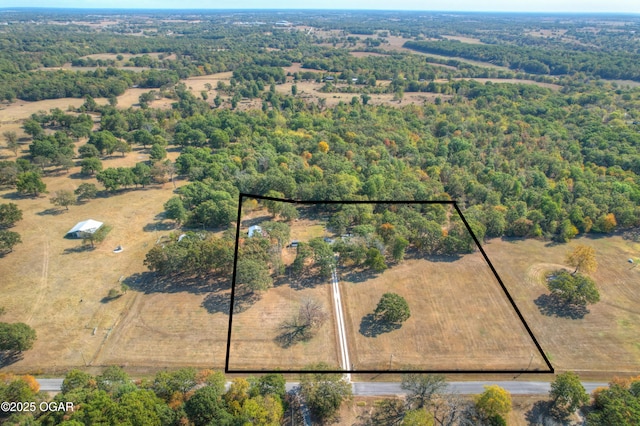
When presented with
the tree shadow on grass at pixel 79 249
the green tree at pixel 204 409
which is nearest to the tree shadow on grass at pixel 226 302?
the green tree at pixel 204 409

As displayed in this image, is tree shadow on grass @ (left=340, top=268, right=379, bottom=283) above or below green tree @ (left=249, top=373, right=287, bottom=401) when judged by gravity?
below

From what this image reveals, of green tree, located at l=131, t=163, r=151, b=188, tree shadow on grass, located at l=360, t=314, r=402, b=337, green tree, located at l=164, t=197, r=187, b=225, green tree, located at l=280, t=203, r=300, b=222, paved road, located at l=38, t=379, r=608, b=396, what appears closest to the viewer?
paved road, located at l=38, t=379, r=608, b=396

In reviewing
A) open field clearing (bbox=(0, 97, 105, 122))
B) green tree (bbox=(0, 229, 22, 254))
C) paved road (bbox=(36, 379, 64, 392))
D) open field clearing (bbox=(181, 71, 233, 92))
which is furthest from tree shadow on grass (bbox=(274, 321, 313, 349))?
open field clearing (bbox=(181, 71, 233, 92))

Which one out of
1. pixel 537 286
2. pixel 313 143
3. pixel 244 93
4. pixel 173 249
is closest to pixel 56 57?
pixel 244 93

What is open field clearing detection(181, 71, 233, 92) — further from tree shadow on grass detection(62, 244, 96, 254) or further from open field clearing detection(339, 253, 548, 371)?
open field clearing detection(339, 253, 548, 371)

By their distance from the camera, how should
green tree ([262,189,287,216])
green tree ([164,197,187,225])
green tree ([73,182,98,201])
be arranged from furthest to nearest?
green tree ([73,182,98,201]) → green tree ([262,189,287,216]) → green tree ([164,197,187,225])

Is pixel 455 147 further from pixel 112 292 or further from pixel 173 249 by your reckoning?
pixel 112 292
